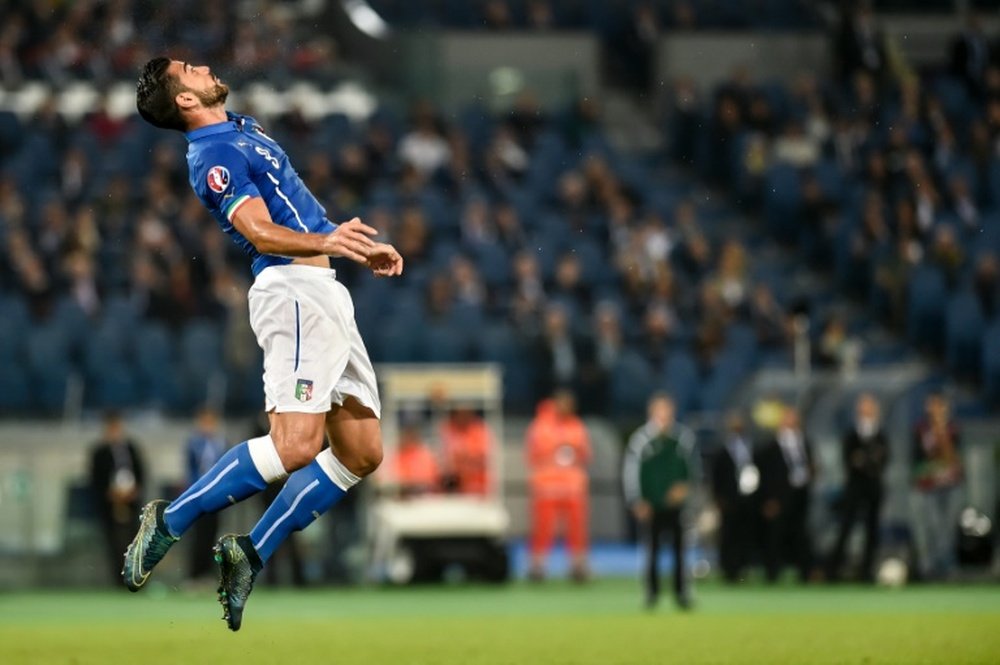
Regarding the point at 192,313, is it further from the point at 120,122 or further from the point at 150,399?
the point at 120,122

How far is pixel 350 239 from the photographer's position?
8.67m

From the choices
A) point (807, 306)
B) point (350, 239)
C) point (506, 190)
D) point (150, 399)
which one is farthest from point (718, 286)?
point (350, 239)

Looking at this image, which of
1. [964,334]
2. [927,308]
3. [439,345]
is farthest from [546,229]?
[964,334]

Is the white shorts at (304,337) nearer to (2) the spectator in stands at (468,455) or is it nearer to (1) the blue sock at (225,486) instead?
(1) the blue sock at (225,486)

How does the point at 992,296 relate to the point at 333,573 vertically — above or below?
above

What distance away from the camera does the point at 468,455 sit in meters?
21.7

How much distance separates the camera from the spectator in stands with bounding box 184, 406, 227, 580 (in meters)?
20.4

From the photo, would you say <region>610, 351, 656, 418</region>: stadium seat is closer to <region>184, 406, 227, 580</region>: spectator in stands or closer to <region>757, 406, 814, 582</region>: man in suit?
<region>757, 406, 814, 582</region>: man in suit

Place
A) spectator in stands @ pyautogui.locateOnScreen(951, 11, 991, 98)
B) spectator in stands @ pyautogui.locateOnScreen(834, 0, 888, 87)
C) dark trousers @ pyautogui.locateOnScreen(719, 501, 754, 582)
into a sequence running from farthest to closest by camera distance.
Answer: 1. spectator in stands @ pyautogui.locateOnScreen(834, 0, 888, 87)
2. spectator in stands @ pyautogui.locateOnScreen(951, 11, 991, 98)
3. dark trousers @ pyautogui.locateOnScreen(719, 501, 754, 582)

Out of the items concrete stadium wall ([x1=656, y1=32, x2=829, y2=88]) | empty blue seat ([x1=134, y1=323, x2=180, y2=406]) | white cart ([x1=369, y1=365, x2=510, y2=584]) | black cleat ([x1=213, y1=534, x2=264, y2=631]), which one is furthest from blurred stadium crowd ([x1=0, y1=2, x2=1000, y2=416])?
black cleat ([x1=213, y1=534, x2=264, y2=631])

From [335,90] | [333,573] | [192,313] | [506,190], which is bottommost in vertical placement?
[333,573]

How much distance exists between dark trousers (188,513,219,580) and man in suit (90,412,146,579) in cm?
79

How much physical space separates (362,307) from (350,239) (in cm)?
1571

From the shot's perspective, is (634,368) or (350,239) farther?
(634,368)
